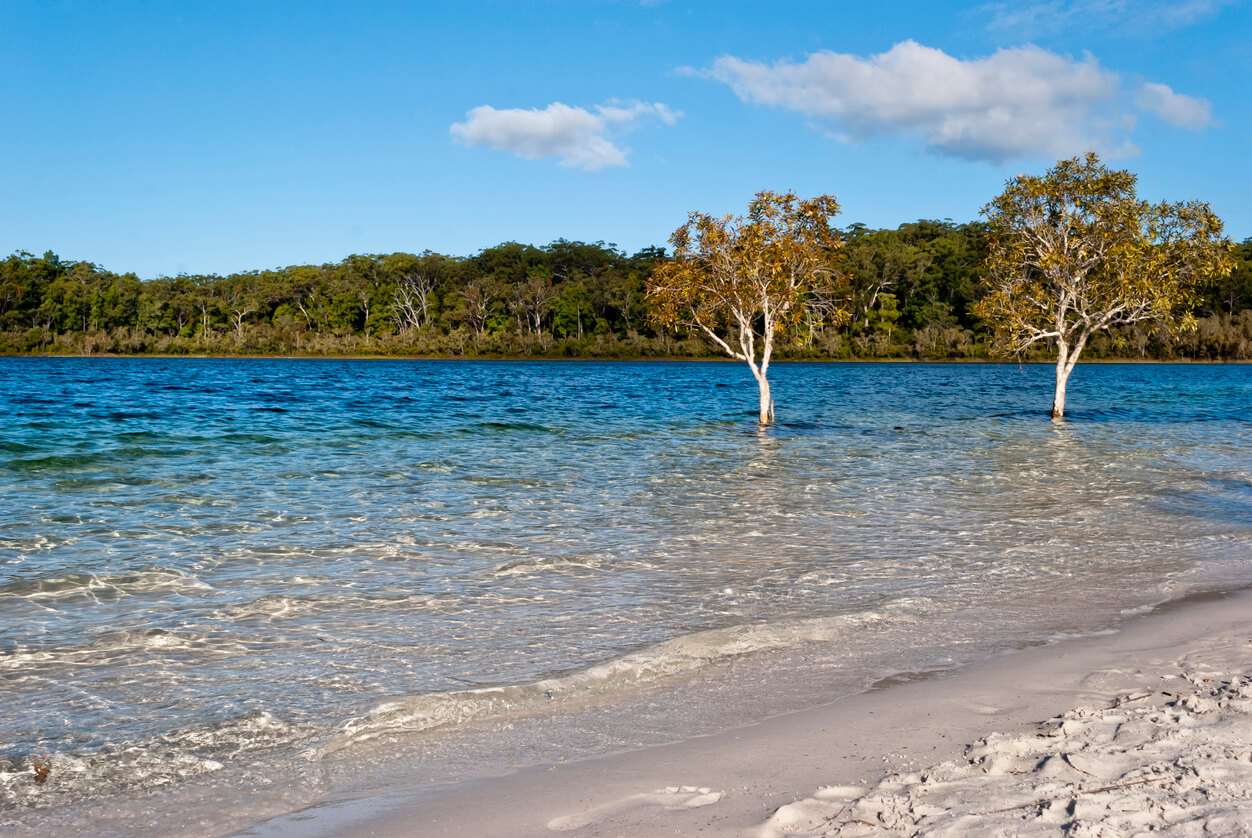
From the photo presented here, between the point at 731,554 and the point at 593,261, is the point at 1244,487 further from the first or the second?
the point at 593,261

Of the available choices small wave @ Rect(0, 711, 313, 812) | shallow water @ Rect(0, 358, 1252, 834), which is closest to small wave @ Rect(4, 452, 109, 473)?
shallow water @ Rect(0, 358, 1252, 834)

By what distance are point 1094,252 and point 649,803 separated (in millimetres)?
33642

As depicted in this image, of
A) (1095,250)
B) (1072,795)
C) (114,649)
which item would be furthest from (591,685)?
(1095,250)

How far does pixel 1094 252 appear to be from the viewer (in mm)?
32250

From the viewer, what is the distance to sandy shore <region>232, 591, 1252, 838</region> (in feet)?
12.8

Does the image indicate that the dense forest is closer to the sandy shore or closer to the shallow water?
the shallow water

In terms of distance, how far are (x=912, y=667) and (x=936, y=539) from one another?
5.87 metres

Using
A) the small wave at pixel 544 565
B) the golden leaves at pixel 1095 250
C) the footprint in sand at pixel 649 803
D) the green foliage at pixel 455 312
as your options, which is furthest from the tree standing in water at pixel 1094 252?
the green foliage at pixel 455 312

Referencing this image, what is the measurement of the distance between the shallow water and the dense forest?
12018 cm

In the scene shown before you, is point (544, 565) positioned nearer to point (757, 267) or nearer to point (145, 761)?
point (145, 761)

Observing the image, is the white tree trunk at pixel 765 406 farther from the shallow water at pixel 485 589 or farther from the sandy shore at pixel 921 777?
the sandy shore at pixel 921 777

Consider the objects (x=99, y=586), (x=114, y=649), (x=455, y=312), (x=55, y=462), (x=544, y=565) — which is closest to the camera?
(x=114, y=649)

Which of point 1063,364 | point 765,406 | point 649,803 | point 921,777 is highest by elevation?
point 1063,364

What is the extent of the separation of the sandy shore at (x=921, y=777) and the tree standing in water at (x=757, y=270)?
2302 centimetres
